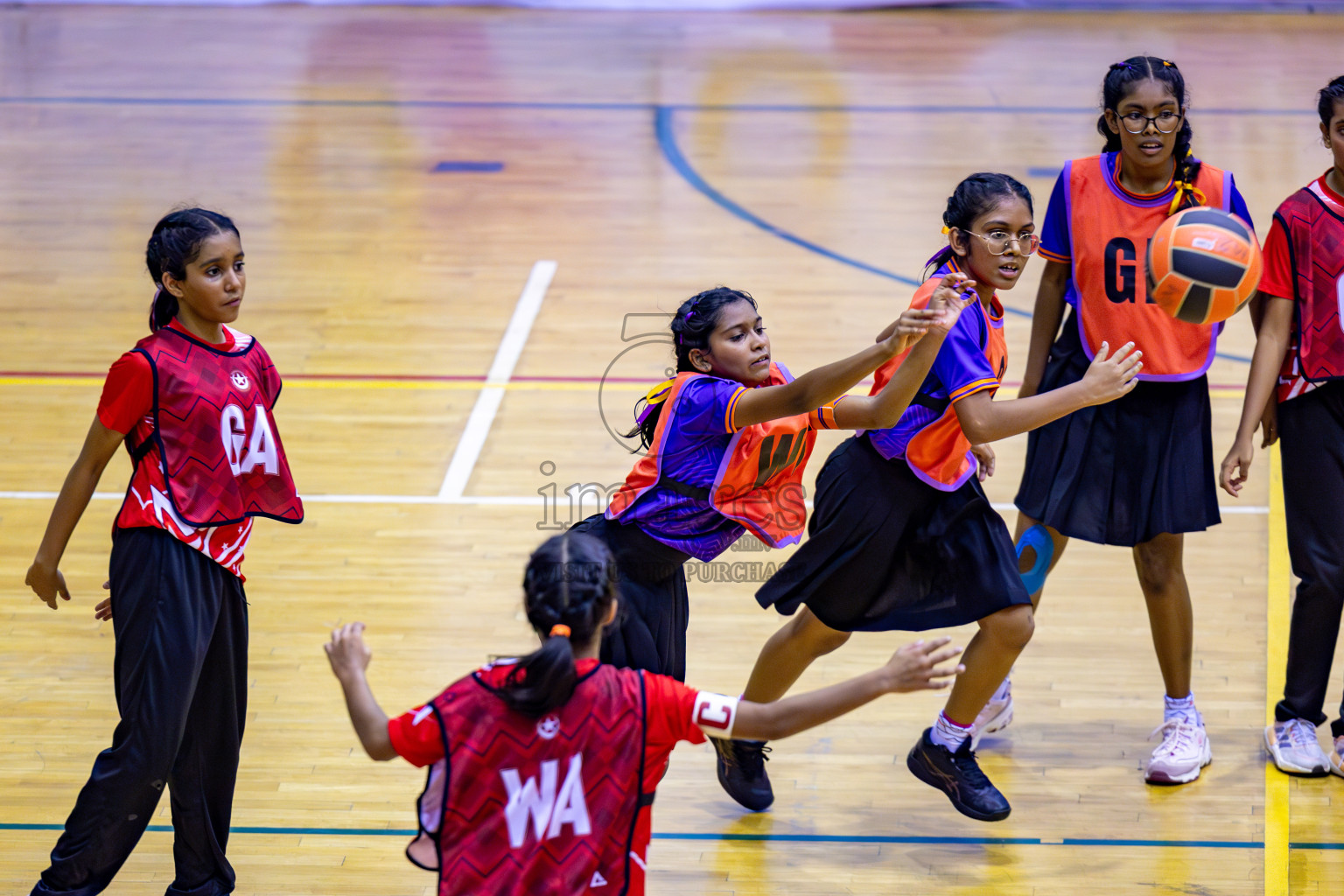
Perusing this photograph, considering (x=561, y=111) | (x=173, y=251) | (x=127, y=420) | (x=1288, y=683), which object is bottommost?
(x=1288, y=683)

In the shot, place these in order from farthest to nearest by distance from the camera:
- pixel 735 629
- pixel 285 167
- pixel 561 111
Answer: pixel 561 111 → pixel 285 167 → pixel 735 629

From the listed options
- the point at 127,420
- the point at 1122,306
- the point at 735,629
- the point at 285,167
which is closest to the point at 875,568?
the point at 1122,306

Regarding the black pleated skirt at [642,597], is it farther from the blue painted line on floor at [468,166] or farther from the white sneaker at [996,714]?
the blue painted line on floor at [468,166]

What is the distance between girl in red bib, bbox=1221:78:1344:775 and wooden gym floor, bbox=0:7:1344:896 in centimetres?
26

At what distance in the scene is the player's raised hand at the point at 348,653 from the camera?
233cm

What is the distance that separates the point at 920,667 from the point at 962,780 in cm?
142

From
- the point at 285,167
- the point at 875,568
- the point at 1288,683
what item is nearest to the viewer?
the point at 875,568

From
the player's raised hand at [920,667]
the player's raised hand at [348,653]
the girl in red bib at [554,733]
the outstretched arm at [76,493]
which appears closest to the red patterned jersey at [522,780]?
the girl in red bib at [554,733]

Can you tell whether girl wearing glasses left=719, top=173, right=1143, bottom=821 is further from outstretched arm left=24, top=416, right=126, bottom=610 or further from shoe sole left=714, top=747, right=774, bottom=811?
outstretched arm left=24, top=416, right=126, bottom=610

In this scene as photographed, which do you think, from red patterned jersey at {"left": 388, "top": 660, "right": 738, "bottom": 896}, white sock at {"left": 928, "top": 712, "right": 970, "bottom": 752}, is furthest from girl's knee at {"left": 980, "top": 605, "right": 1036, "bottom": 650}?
red patterned jersey at {"left": 388, "top": 660, "right": 738, "bottom": 896}

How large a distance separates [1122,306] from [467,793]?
7.04ft

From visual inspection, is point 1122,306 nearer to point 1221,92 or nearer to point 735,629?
point 735,629

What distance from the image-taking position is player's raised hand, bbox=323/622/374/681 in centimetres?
233

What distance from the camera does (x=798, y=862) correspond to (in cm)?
347
